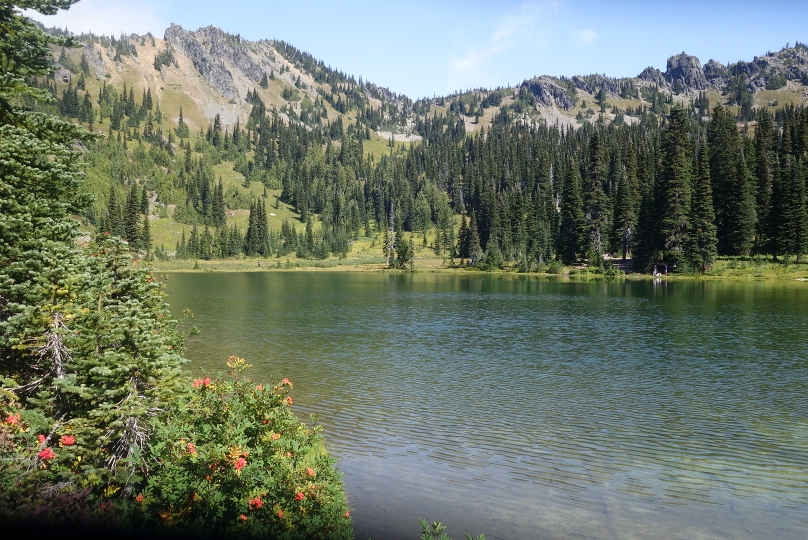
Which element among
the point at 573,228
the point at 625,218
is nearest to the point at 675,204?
the point at 625,218

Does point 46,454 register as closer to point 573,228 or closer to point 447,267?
point 573,228

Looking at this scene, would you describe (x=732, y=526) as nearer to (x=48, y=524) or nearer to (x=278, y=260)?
(x=48, y=524)

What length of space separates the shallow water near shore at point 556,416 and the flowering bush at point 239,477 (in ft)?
5.56

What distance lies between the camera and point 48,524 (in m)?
9.17

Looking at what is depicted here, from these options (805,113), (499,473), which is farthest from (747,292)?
(805,113)

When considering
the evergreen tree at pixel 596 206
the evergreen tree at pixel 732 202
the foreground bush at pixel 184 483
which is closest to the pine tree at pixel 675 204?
the evergreen tree at pixel 732 202

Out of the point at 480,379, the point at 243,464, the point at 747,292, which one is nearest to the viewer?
the point at 243,464

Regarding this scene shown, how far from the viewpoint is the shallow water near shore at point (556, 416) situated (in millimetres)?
13578

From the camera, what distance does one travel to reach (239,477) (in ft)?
37.7

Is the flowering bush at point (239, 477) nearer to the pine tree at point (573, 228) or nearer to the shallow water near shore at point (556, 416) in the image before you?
the shallow water near shore at point (556, 416)

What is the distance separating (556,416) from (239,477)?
14.0 m

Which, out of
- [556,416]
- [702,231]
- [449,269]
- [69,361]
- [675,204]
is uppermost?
[675,204]

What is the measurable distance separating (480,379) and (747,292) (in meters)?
62.2

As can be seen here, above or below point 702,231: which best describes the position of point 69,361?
below
